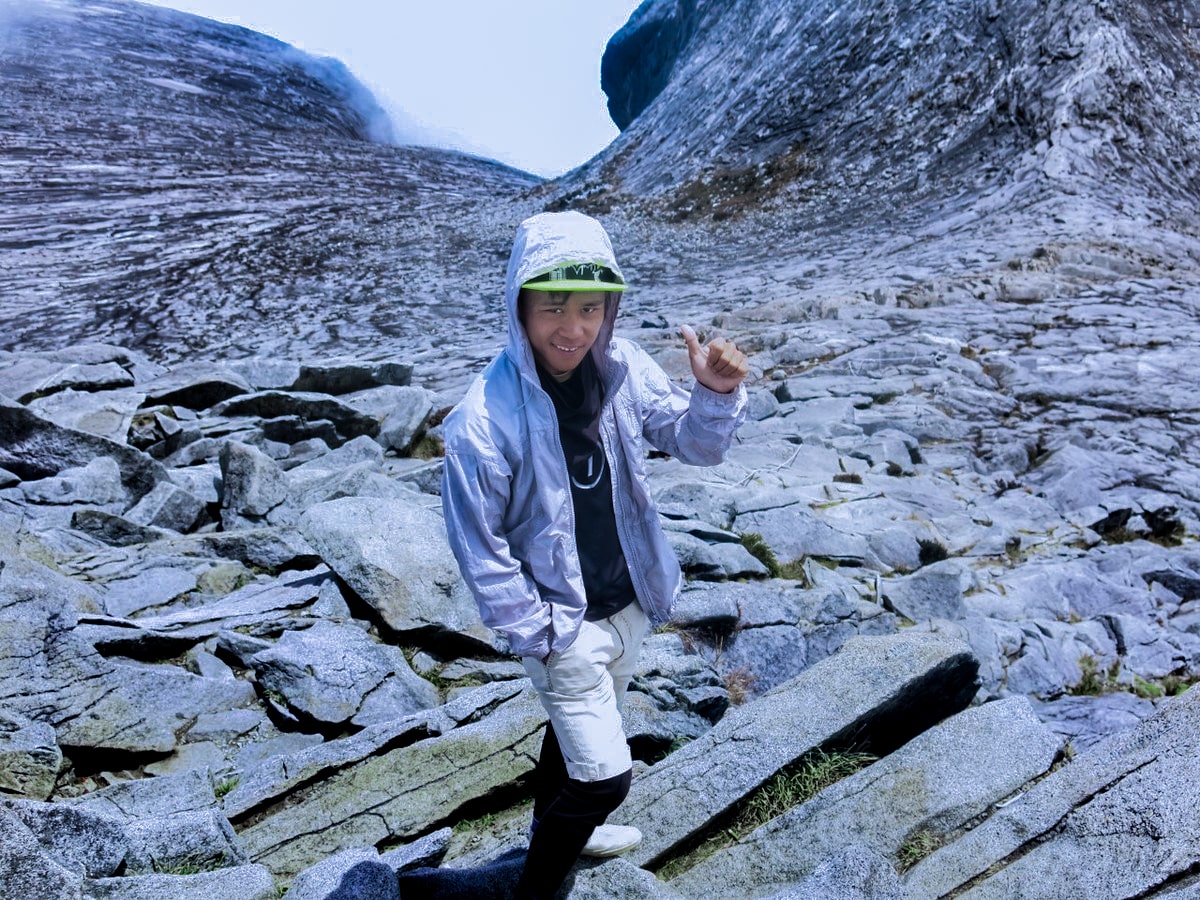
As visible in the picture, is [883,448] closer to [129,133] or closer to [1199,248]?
[1199,248]

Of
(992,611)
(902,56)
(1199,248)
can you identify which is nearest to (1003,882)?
(992,611)

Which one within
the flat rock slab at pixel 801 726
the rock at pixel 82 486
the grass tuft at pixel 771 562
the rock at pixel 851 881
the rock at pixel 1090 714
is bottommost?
the rock at pixel 1090 714

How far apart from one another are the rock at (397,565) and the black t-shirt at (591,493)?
2944mm

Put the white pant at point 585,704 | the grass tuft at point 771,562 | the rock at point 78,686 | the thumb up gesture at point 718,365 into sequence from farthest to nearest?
the grass tuft at point 771,562 < the rock at point 78,686 < the thumb up gesture at point 718,365 < the white pant at point 585,704

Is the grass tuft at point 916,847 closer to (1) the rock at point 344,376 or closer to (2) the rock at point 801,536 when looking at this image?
(2) the rock at point 801,536

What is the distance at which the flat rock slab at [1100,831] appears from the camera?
9.39 feet

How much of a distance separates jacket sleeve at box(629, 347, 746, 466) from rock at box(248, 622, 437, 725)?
107 inches

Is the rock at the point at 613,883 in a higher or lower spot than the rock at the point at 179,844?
lower

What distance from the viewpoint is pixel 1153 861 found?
283 cm

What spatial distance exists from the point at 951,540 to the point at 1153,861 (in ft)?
18.8

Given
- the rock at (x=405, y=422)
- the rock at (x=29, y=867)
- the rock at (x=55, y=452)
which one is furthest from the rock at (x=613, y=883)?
the rock at (x=405, y=422)

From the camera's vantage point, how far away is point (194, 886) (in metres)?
3.09

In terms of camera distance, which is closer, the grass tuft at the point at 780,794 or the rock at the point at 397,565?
the grass tuft at the point at 780,794

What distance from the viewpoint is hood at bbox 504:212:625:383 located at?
2865mm
